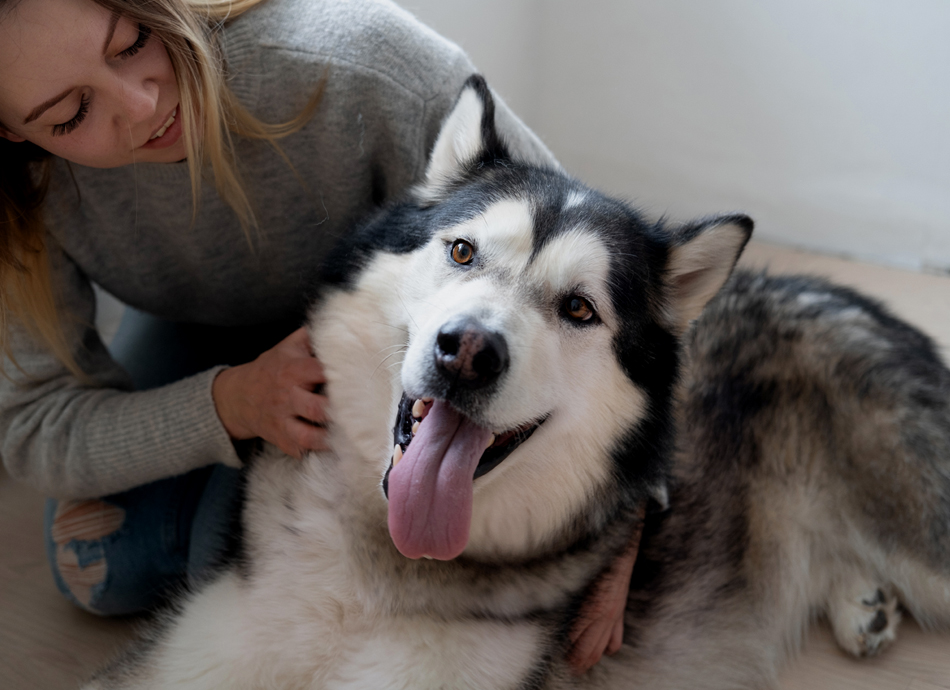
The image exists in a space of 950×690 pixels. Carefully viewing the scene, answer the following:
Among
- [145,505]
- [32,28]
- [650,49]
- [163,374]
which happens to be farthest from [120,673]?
[650,49]

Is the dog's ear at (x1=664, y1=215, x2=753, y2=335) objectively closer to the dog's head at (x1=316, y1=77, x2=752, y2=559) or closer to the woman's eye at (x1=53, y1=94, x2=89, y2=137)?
the dog's head at (x1=316, y1=77, x2=752, y2=559)

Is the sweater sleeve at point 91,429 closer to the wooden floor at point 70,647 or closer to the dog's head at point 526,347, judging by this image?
the wooden floor at point 70,647

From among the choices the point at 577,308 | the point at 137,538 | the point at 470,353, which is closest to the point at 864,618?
the point at 577,308

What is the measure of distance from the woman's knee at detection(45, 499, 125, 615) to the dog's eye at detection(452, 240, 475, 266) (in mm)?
1365

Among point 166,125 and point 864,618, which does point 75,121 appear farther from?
point 864,618

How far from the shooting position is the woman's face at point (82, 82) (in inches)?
58.5

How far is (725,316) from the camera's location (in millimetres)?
2373

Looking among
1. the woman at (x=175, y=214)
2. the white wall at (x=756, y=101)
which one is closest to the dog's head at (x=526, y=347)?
the woman at (x=175, y=214)

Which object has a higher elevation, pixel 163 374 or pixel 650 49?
pixel 650 49

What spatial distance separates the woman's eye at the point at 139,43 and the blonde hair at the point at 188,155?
0.06ft

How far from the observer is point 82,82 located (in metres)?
1.57

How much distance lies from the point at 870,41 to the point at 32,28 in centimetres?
379

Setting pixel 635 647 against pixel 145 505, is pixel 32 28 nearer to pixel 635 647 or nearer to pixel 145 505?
pixel 145 505

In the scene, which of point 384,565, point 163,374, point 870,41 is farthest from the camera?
point 870,41
